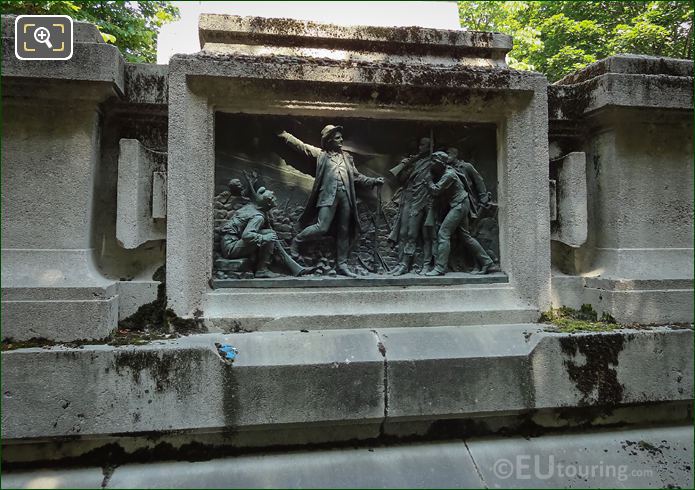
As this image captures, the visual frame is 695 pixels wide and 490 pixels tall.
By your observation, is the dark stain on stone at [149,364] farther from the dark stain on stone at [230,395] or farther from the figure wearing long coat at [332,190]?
the figure wearing long coat at [332,190]

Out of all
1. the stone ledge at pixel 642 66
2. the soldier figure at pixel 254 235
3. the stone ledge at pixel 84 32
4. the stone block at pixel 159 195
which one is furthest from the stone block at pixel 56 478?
the stone ledge at pixel 642 66

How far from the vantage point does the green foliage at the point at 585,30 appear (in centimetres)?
1391

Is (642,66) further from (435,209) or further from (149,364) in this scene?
(149,364)

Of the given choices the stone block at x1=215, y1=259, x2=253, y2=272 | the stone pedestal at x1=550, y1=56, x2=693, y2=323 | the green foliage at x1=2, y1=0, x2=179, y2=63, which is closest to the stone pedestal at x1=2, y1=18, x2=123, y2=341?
the stone block at x1=215, y1=259, x2=253, y2=272

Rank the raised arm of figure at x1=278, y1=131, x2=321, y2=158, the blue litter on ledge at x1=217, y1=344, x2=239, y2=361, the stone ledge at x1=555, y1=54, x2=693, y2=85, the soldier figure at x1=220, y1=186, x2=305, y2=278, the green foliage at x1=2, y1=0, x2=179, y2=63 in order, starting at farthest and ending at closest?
the green foliage at x1=2, y1=0, x2=179, y2=63
the stone ledge at x1=555, y1=54, x2=693, y2=85
the raised arm of figure at x1=278, y1=131, x2=321, y2=158
the soldier figure at x1=220, y1=186, x2=305, y2=278
the blue litter on ledge at x1=217, y1=344, x2=239, y2=361

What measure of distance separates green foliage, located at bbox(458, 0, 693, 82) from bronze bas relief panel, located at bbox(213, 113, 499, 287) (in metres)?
12.2

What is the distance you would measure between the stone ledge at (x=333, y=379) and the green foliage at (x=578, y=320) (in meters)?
0.16

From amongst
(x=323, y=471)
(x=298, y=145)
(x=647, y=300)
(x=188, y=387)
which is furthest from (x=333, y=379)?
(x=647, y=300)

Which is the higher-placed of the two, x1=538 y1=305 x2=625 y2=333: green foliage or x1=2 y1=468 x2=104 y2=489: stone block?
x1=538 y1=305 x2=625 y2=333: green foliage

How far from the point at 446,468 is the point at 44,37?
4.56 m

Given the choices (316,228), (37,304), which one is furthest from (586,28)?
(37,304)

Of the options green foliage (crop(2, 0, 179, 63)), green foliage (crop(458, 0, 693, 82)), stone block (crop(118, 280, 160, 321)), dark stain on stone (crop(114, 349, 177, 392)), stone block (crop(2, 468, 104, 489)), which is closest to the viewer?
stone block (crop(2, 468, 104, 489))

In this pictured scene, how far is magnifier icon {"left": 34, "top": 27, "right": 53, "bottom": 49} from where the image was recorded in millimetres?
3250

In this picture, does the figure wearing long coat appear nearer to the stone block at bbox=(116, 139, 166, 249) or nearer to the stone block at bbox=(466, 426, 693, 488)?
the stone block at bbox=(116, 139, 166, 249)
